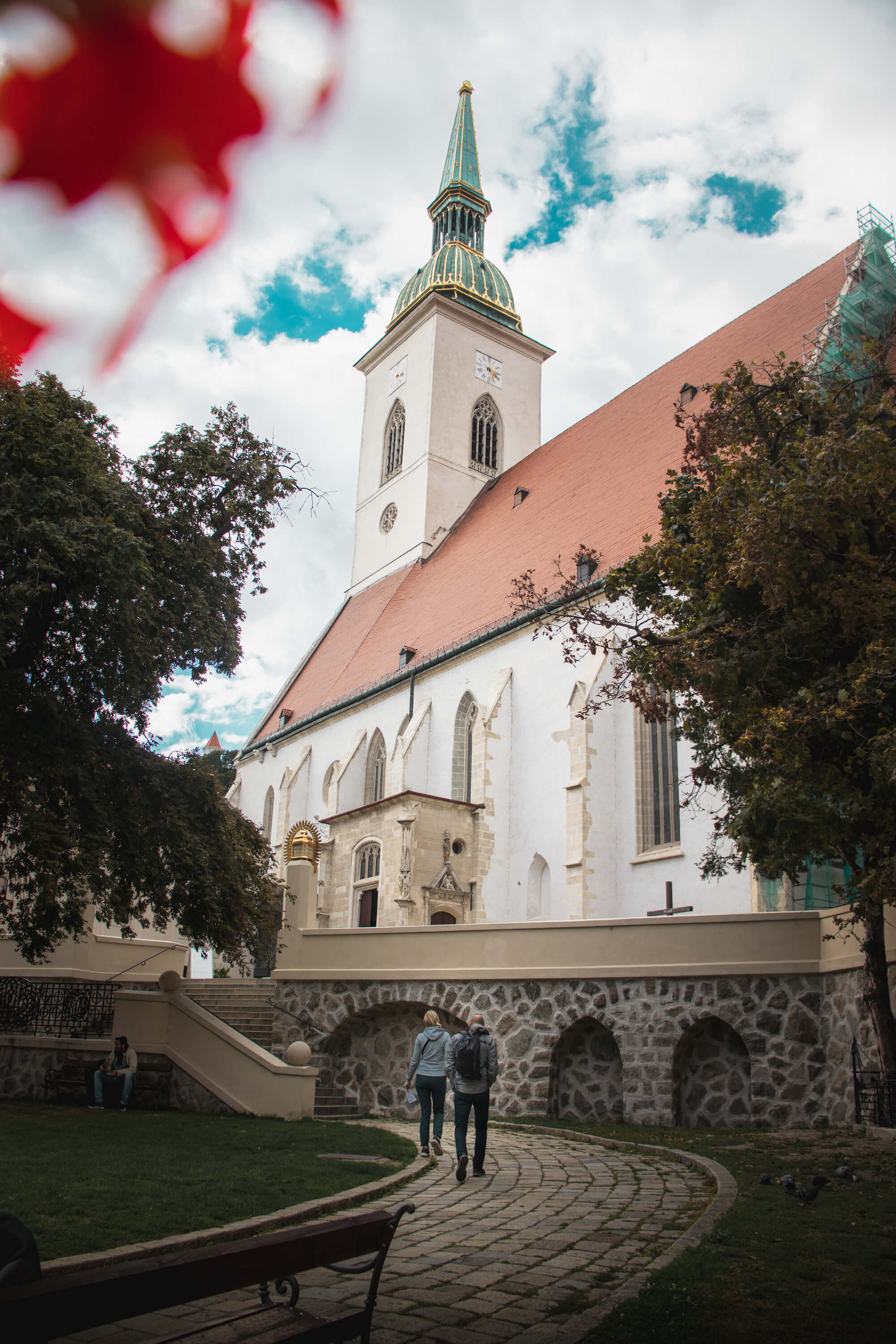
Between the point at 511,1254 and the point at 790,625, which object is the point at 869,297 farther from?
the point at 511,1254

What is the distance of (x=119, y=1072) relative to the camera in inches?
543

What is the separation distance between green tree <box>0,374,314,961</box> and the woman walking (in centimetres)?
432

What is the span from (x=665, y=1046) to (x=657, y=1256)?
8.29m

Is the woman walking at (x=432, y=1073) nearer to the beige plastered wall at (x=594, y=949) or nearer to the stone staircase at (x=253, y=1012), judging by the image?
the beige plastered wall at (x=594, y=949)

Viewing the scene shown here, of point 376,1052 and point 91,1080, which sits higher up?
point 376,1052

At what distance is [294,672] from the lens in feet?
133

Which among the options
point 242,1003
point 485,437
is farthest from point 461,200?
point 242,1003

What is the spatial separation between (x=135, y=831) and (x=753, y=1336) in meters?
10.4

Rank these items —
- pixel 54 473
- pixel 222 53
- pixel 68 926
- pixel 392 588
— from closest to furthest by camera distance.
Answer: pixel 222 53 → pixel 54 473 → pixel 68 926 → pixel 392 588

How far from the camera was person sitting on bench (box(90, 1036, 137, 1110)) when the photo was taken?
1362 cm

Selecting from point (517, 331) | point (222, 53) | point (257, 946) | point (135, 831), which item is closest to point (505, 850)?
point (257, 946)

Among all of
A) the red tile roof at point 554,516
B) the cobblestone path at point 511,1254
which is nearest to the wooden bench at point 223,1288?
the cobblestone path at point 511,1254

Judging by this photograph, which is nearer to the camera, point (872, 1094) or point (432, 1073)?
point (432, 1073)

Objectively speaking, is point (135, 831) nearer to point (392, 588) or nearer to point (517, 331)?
point (392, 588)
